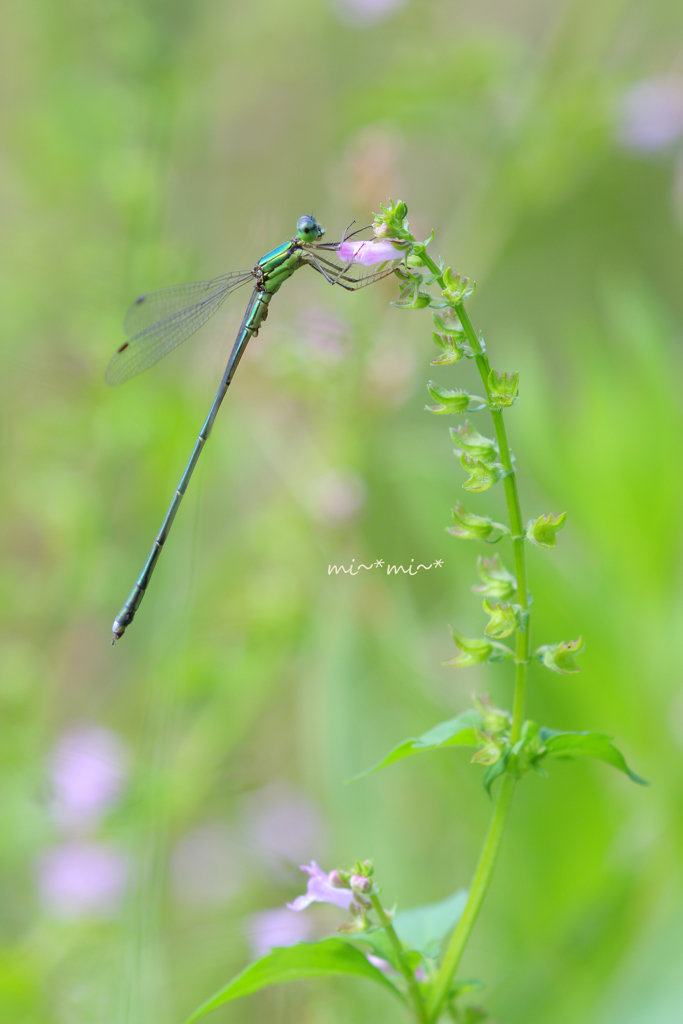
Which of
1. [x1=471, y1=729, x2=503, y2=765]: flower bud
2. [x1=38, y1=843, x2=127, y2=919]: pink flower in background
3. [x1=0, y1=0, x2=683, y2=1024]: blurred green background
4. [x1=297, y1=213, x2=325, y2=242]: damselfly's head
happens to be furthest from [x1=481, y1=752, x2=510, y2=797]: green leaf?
[x1=38, y1=843, x2=127, y2=919]: pink flower in background

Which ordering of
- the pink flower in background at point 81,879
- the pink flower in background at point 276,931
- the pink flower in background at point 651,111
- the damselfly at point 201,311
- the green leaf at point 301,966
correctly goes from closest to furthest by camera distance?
1. the green leaf at point 301,966
2. the pink flower in background at point 276,931
3. the damselfly at point 201,311
4. the pink flower in background at point 81,879
5. the pink flower in background at point 651,111

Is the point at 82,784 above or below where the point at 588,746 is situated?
above

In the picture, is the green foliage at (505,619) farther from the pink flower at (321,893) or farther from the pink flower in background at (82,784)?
the pink flower in background at (82,784)

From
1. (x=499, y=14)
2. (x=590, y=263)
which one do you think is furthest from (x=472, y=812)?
(x=499, y=14)

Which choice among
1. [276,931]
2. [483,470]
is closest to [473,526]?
[483,470]

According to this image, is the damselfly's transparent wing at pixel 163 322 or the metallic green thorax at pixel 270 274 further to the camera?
the damselfly's transparent wing at pixel 163 322

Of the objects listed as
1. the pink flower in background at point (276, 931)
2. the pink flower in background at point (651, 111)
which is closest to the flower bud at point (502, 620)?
the pink flower in background at point (276, 931)

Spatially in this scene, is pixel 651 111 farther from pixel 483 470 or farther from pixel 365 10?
pixel 483 470
